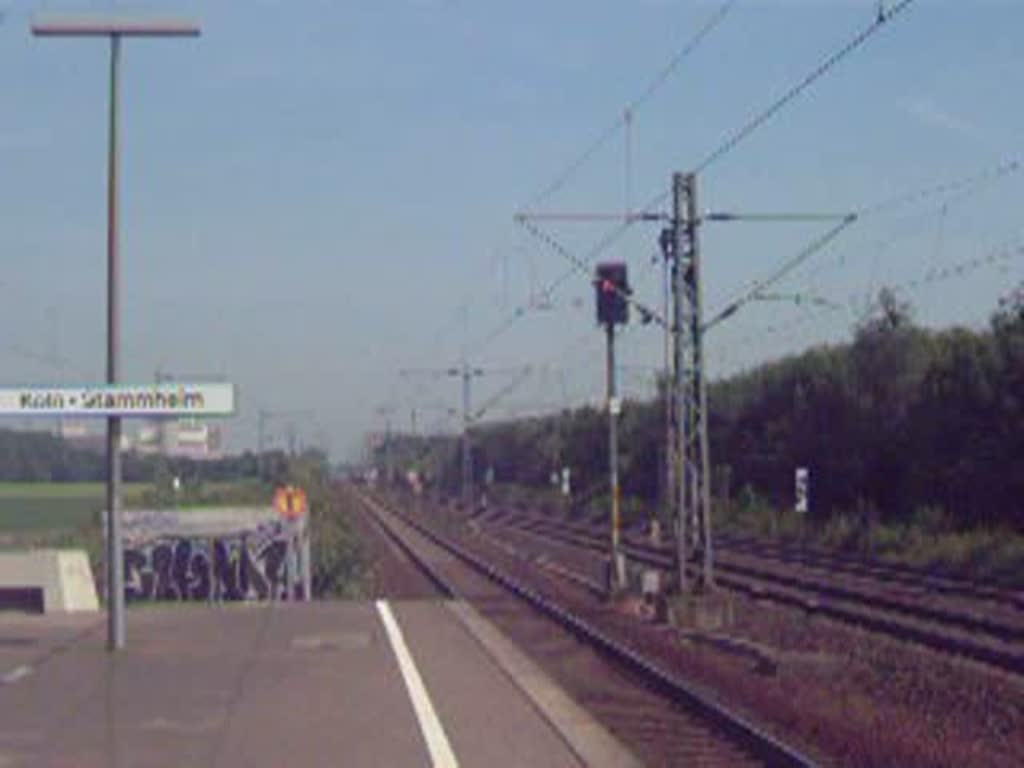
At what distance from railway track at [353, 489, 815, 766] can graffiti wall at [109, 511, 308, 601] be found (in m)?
6.02

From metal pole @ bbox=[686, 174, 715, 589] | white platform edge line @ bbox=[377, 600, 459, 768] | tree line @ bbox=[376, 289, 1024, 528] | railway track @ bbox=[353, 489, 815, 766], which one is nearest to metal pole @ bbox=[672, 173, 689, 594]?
metal pole @ bbox=[686, 174, 715, 589]

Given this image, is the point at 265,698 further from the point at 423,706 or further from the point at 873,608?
the point at 873,608

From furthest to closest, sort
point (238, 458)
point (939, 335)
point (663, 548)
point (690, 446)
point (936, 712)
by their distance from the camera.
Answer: point (238, 458) → point (939, 335) → point (663, 548) → point (690, 446) → point (936, 712)

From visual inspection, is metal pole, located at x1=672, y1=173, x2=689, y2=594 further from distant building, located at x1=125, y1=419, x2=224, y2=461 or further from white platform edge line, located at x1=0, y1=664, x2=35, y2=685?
distant building, located at x1=125, y1=419, x2=224, y2=461

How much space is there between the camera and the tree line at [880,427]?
56.0 m

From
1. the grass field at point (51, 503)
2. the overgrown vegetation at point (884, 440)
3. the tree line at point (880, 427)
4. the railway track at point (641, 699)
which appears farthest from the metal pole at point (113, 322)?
the grass field at point (51, 503)

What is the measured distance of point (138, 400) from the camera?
867 inches

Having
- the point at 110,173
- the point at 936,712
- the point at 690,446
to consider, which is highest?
the point at 110,173

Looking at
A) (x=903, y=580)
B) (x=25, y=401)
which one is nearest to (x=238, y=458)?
(x=903, y=580)

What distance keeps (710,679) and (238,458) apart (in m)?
160

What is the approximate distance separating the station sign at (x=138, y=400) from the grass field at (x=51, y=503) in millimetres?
39380

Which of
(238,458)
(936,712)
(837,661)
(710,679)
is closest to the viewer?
(936,712)

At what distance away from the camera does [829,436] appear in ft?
227

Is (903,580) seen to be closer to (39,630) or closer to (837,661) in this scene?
(837,661)
